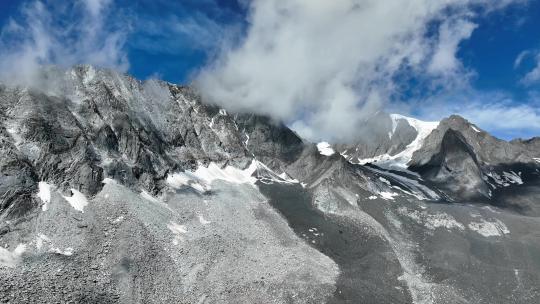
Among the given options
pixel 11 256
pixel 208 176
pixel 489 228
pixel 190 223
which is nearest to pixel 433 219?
pixel 489 228

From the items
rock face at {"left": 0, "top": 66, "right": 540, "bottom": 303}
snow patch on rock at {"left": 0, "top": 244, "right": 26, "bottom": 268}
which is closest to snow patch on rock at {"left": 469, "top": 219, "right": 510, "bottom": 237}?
rock face at {"left": 0, "top": 66, "right": 540, "bottom": 303}

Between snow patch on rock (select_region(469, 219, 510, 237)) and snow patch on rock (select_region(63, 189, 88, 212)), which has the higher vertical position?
snow patch on rock (select_region(469, 219, 510, 237))

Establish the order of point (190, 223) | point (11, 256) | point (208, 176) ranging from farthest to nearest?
point (208, 176)
point (190, 223)
point (11, 256)

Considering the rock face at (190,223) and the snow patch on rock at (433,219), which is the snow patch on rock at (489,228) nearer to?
the rock face at (190,223)

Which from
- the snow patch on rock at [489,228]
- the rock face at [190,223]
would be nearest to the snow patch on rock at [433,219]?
the rock face at [190,223]

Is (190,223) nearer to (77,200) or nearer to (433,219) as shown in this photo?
(77,200)

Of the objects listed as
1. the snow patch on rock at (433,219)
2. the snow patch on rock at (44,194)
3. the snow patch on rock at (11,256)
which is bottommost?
the snow patch on rock at (11,256)

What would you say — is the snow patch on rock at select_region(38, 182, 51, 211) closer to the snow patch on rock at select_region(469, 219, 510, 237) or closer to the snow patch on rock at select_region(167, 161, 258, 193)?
the snow patch on rock at select_region(167, 161, 258, 193)

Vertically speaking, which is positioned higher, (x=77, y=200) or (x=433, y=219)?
(x=433, y=219)
